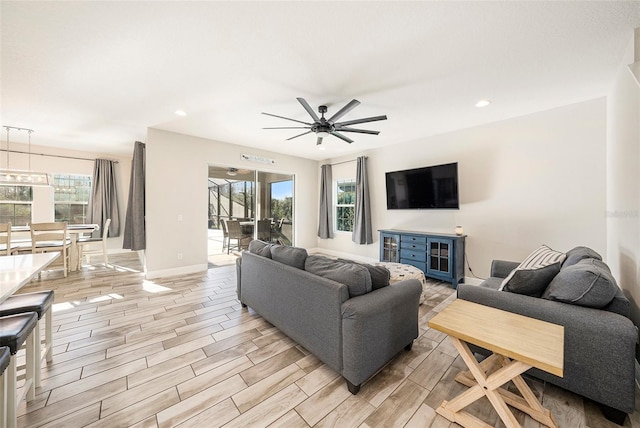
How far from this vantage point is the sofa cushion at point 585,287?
1.50 meters

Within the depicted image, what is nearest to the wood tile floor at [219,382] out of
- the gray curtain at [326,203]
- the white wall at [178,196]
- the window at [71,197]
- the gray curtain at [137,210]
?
the white wall at [178,196]

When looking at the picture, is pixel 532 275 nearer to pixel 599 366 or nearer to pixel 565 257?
pixel 599 366

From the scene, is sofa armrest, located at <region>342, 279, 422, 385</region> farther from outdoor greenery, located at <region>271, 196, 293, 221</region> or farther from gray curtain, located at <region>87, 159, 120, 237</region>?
gray curtain, located at <region>87, 159, 120, 237</region>

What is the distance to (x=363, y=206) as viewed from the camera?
5449 millimetres

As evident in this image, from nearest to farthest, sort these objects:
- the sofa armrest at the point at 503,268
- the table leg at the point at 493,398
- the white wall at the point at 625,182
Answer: the table leg at the point at 493,398 → the white wall at the point at 625,182 → the sofa armrest at the point at 503,268

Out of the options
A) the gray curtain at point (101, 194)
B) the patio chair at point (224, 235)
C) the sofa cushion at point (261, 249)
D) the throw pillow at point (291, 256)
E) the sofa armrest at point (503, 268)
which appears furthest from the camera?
the gray curtain at point (101, 194)

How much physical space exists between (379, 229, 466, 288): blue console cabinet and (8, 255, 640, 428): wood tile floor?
1.27m

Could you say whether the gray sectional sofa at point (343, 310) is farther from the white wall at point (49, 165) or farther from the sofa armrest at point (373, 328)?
the white wall at point (49, 165)

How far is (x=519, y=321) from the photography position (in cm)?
151

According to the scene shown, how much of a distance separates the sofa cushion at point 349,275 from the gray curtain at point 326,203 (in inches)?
175

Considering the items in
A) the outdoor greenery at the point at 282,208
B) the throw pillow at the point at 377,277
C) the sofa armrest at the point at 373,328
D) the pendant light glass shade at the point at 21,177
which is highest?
the pendant light glass shade at the point at 21,177

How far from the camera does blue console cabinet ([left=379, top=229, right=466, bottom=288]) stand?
3.80 meters

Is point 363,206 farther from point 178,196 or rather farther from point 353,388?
→ point 353,388

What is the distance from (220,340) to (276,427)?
1.16 m
